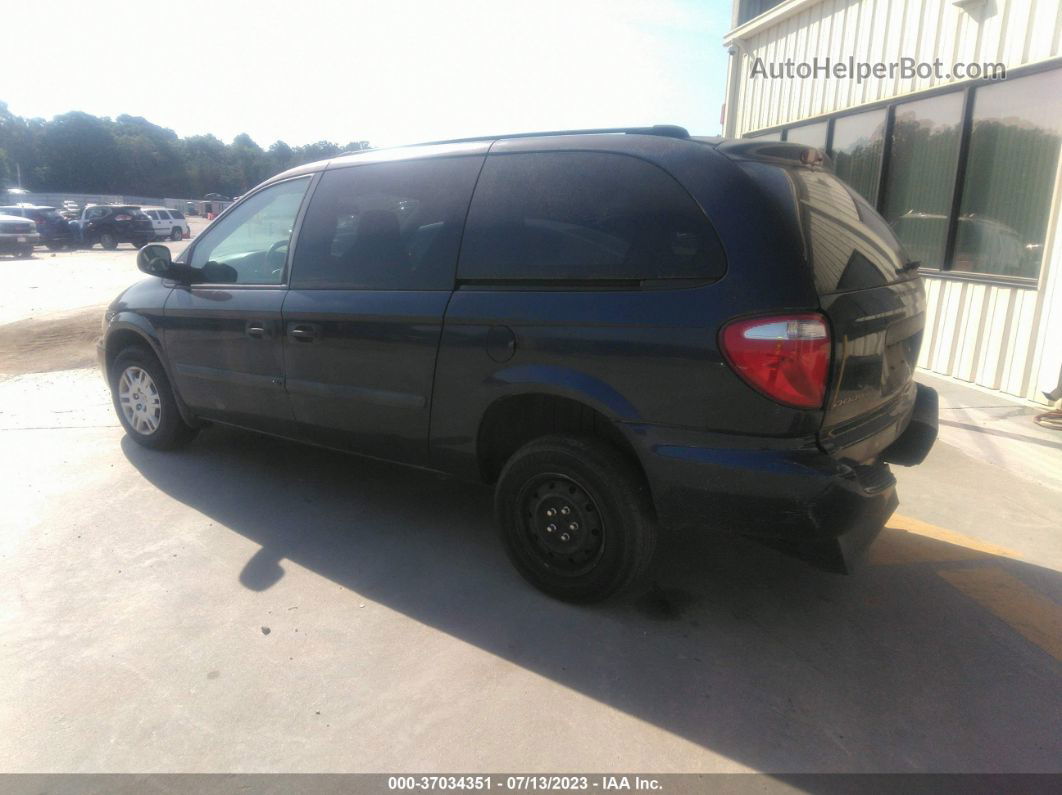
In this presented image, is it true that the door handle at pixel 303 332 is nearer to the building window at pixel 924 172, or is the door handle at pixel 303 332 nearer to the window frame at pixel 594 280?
the window frame at pixel 594 280

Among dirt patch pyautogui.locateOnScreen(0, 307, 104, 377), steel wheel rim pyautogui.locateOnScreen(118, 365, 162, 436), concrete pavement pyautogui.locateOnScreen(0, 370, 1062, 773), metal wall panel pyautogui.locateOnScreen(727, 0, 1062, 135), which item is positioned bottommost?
concrete pavement pyautogui.locateOnScreen(0, 370, 1062, 773)

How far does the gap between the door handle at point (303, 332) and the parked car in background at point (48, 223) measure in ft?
96.4

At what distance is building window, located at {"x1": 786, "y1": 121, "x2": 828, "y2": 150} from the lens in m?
9.23

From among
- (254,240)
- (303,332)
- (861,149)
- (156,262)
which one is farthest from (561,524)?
(861,149)

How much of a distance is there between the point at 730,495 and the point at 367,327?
1896 millimetres

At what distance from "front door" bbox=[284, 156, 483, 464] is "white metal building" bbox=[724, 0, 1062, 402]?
5167mm

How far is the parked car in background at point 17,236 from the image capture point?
23.3 m

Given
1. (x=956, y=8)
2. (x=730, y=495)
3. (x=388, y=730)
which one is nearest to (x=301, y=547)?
(x=388, y=730)

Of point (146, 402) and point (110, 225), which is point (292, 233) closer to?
point (146, 402)

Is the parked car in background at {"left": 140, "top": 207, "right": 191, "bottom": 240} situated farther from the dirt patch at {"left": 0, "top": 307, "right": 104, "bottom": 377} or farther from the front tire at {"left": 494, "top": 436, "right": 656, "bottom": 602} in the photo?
the front tire at {"left": 494, "top": 436, "right": 656, "bottom": 602}

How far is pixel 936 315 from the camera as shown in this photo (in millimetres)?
7379

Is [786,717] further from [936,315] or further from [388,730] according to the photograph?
[936,315]

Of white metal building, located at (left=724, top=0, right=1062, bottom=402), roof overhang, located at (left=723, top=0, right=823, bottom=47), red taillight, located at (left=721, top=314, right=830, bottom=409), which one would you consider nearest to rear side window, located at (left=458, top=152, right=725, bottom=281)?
red taillight, located at (left=721, top=314, right=830, bottom=409)

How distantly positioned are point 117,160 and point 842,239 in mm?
90298
